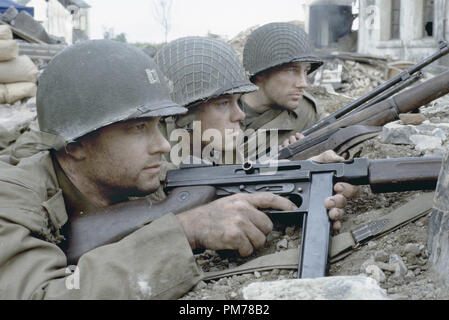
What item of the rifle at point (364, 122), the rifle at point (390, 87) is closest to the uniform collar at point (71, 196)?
the rifle at point (364, 122)

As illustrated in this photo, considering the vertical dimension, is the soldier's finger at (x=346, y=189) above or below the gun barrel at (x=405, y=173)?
below

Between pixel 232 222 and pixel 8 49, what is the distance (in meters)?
8.81

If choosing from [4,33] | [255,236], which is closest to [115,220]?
[255,236]

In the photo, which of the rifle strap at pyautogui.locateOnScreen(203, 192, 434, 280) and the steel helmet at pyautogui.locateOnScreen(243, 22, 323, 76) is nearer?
the rifle strap at pyautogui.locateOnScreen(203, 192, 434, 280)

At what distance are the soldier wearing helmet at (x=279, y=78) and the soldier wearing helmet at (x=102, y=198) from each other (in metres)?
2.65

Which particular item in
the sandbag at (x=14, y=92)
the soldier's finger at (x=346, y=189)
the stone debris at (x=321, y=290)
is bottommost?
the sandbag at (x=14, y=92)

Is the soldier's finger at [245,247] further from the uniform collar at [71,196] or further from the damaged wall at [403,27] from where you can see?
the damaged wall at [403,27]

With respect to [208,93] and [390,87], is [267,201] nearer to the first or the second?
[208,93]

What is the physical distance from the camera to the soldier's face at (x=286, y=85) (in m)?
5.21

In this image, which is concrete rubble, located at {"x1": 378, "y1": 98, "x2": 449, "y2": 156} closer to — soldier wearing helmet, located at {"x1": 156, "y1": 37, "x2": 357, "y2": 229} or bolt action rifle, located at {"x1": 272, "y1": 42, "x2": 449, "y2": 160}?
bolt action rifle, located at {"x1": 272, "y1": 42, "x2": 449, "y2": 160}

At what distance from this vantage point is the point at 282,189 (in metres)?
2.54

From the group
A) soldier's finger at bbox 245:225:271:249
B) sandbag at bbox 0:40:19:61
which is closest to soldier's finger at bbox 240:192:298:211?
soldier's finger at bbox 245:225:271:249

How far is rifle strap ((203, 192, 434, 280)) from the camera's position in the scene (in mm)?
2301

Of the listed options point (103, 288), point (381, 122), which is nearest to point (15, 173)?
point (103, 288)
